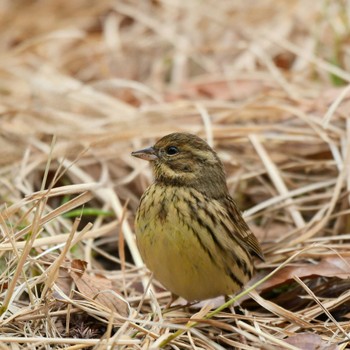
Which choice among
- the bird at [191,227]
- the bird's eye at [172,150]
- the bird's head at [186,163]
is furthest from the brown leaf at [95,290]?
the bird's eye at [172,150]

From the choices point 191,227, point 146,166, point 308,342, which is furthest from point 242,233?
Result: point 146,166

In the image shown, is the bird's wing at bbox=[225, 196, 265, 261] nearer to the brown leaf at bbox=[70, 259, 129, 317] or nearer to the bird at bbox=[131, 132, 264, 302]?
the bird at bbox=[131, 132, 264, 302]

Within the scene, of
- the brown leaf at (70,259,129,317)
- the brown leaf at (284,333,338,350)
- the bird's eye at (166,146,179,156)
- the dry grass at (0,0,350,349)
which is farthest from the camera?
the bird's eye at (166,146,179,156)

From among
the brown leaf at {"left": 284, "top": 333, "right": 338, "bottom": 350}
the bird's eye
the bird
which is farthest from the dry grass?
the bird's eye

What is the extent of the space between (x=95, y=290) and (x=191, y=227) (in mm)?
542

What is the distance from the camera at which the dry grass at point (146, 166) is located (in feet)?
11.2

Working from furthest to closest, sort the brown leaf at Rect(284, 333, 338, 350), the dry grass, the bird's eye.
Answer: the bird's eye
the dry grass
the brown leaf at Rect(284, 333, 338, 350)

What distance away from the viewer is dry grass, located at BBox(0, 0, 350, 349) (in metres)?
3.42

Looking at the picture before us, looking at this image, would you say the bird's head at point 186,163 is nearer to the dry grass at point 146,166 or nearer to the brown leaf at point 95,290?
the dry grass at point 146,166

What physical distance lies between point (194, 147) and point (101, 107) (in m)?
2.25

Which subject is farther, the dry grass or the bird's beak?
the bird's beak

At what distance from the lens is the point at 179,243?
360cm

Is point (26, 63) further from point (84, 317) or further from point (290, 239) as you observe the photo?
point (84, 317)

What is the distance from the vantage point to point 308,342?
3.32 metres
